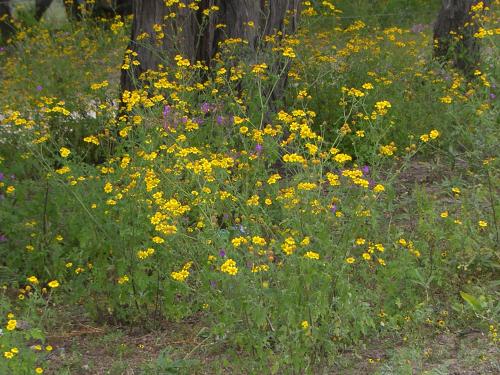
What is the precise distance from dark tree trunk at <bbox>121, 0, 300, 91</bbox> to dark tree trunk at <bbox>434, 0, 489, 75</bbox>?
192 cm

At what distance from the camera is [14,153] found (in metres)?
6.38

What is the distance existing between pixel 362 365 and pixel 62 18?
1234 cm

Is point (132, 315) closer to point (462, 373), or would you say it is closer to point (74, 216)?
Result: point (74, 216)

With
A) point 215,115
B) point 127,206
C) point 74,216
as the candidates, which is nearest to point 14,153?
point 215,115

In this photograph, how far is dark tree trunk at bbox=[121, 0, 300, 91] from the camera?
659 cm

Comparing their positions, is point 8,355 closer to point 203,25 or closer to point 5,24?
point 203,25

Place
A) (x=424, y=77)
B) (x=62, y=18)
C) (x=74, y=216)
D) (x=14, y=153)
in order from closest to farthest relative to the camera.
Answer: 1. (x=74, y=216)
2. (x=14, y=153)
3. (x=424, y=77)
4. (x=62, y=18)

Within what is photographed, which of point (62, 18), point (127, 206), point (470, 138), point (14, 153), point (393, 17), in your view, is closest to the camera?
point (127, 206)

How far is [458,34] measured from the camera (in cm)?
825

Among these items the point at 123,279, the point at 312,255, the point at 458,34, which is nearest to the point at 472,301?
the point at 312,255

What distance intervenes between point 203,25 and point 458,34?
8.96 feet

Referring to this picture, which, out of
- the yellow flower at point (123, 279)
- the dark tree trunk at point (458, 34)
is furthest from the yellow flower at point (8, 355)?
the dark tree trunk at point (458, 34)

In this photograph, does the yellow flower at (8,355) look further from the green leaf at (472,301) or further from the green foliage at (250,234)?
the green leaf at (472,301)

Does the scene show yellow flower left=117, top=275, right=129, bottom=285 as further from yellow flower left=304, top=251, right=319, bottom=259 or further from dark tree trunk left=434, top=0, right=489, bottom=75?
dark tree trunk left=434, top=0, right=489, bottom=75
